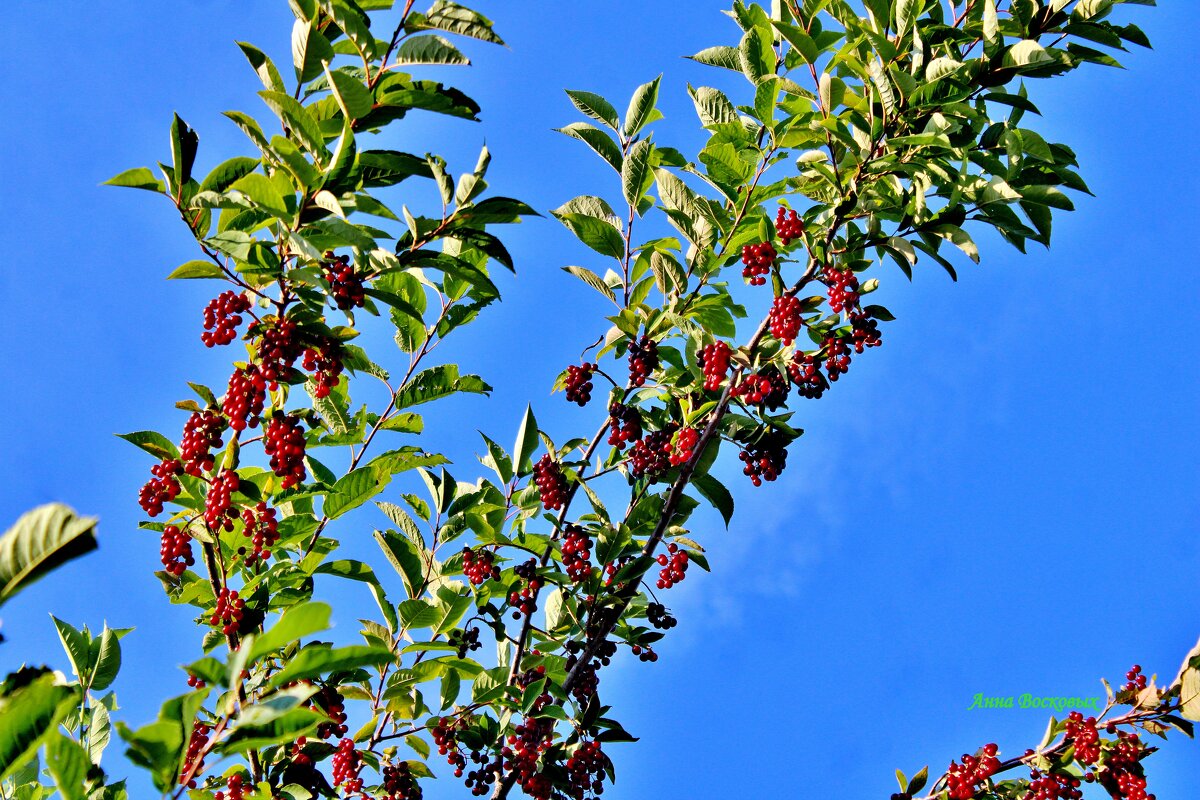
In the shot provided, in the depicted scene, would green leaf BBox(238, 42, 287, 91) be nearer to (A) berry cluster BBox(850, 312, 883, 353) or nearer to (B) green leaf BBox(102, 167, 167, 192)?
(B) green leaf BBox(102, 167, 167, 192)

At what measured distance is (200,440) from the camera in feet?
10.6

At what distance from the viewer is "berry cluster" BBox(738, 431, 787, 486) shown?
165 inches

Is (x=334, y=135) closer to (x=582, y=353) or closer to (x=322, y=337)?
(x=322, y=337)

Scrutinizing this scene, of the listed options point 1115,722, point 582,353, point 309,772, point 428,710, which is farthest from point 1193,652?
point 309,772

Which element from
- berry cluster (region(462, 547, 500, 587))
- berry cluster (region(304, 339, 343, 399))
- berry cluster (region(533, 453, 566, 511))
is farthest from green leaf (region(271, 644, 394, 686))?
berry cluster (region(533, 453, 566, 511))

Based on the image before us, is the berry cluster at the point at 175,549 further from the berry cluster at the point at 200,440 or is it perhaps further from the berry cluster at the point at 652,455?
the berry cluster at the point at 652,455

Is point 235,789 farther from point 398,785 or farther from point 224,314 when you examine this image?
point 224,314

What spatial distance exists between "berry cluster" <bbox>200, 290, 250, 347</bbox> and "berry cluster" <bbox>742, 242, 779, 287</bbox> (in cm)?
196

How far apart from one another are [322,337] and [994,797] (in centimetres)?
348

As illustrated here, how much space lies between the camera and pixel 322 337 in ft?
10.7

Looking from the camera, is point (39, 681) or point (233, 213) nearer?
point (39, 681)

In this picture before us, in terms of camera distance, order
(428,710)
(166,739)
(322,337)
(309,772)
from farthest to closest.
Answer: (428,710) → (309,772) → (322,337) → (166,739)

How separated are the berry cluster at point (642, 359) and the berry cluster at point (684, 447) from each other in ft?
1.30

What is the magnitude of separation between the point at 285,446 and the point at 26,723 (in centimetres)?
184
